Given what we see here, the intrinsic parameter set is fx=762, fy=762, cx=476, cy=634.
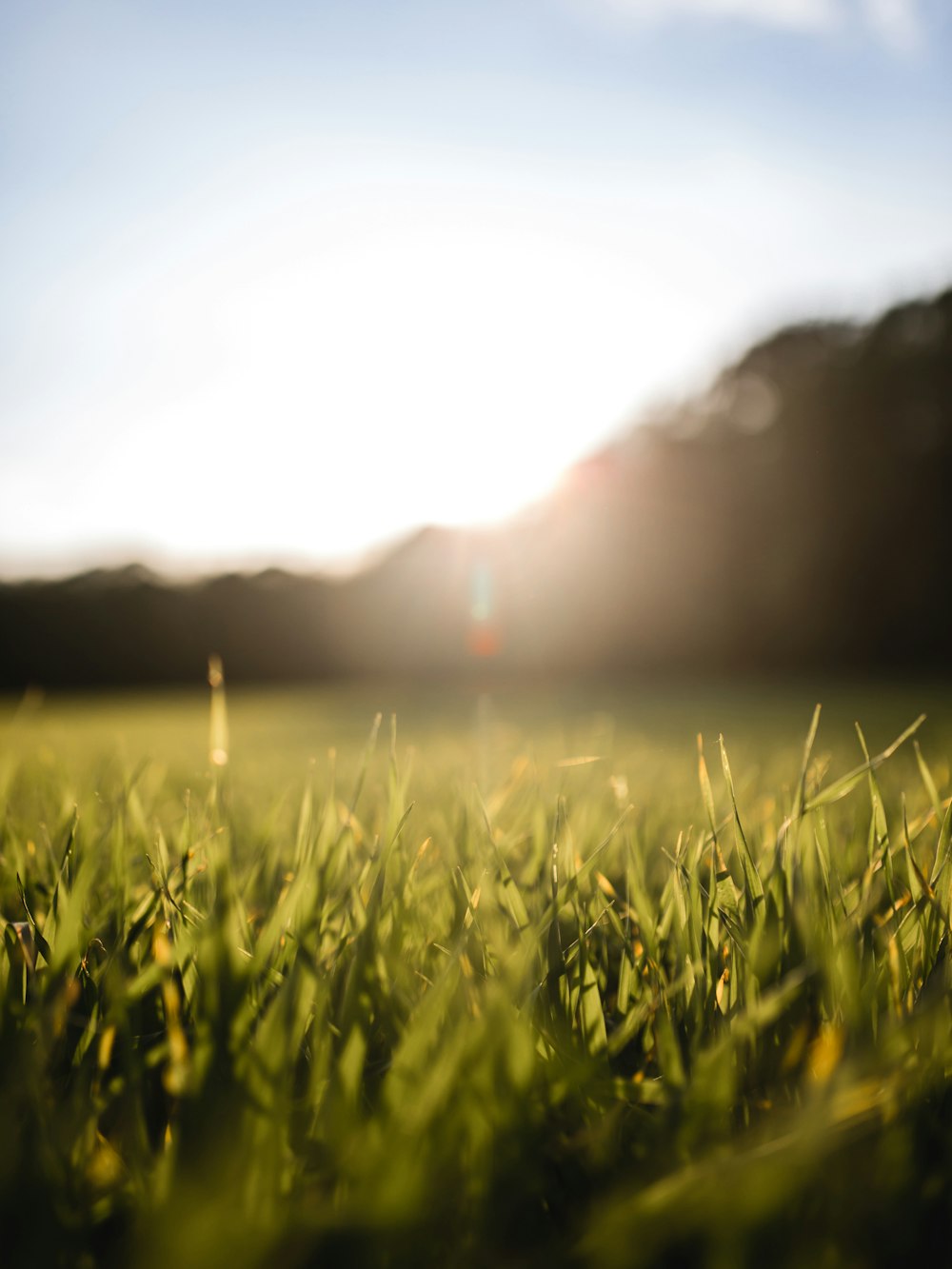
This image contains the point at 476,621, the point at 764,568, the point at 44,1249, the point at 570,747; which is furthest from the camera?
the point at 476,621

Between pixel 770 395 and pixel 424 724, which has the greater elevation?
pixel 770 395

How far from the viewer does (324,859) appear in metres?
0.64

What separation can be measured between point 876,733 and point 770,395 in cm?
900

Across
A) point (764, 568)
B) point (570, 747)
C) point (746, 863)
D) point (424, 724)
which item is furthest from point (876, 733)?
point (764, 568)

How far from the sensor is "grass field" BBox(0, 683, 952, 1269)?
1.13ft

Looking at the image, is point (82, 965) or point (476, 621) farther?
point (476, 621)

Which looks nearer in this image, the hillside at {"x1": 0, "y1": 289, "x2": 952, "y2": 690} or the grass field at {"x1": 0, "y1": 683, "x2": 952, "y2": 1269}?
the grass field at {"x1": 0, "y1": 683, "x2": 952, "y2": 1269}

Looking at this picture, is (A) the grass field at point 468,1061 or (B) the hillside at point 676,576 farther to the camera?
(B) the hillside at point 676,576

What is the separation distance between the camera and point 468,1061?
399 millimetres

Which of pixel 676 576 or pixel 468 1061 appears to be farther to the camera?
pixel 676 576

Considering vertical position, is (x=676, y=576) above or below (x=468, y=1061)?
above

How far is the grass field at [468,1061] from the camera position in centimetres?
35

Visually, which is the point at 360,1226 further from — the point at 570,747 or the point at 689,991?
the point at 570,747

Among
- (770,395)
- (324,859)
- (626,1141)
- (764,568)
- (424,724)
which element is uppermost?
(770,395)
